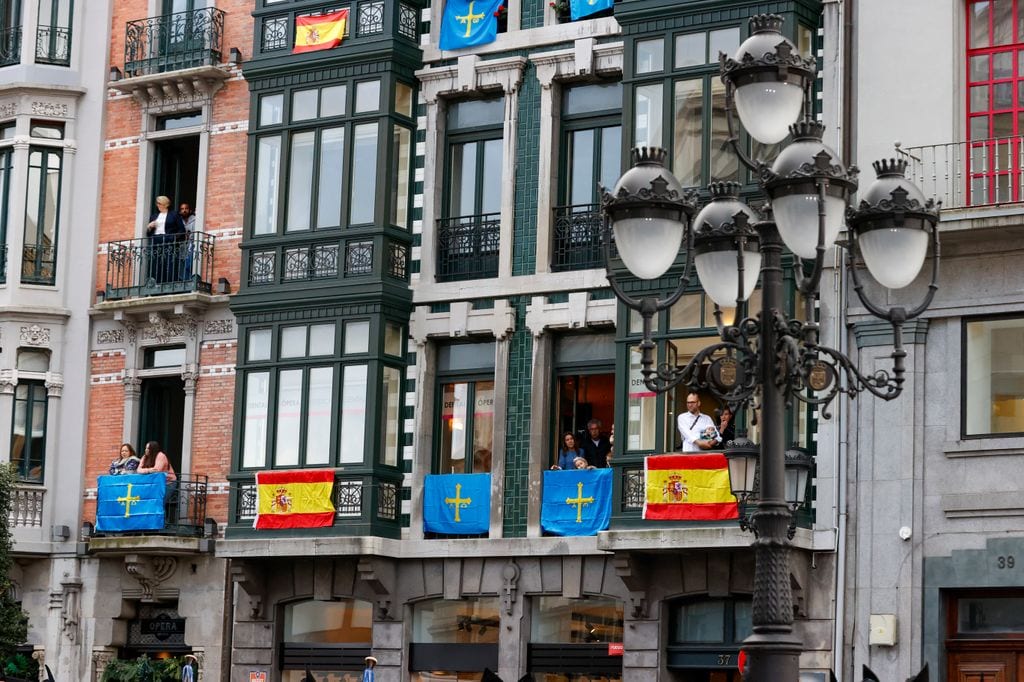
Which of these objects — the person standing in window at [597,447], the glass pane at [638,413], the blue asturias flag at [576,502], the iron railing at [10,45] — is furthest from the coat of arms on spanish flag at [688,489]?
the iron railing at [10,45]

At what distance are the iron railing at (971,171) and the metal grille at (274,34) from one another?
985cm

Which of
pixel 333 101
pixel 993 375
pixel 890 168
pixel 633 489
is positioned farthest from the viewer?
pixel 333 101

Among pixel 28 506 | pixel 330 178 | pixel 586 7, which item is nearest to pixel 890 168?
pixel 586 7

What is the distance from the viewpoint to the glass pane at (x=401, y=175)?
96.7 feet

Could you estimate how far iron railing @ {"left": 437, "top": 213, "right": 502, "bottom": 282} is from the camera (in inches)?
1148

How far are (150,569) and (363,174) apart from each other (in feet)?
22.0

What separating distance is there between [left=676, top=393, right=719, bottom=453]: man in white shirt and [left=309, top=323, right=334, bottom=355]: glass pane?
5.59 metres

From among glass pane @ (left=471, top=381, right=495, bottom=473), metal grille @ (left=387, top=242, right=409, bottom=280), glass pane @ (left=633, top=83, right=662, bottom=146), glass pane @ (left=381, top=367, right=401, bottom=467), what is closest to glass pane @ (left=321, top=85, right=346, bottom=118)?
metal grille @ (left=387, top=242, right=409, bottom=280)

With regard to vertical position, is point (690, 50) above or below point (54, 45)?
below

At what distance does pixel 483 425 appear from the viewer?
2902 cm

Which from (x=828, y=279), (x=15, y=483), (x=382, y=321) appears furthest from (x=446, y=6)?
(x=15, y=483)

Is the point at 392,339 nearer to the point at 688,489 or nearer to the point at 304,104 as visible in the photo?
the point at 304,104

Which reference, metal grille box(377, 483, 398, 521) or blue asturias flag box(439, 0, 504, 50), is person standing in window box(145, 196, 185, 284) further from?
metal grille box(377, 483, 398, 521)

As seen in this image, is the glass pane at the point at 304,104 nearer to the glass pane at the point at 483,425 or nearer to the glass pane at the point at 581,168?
the glass pane at the point at 581,168
